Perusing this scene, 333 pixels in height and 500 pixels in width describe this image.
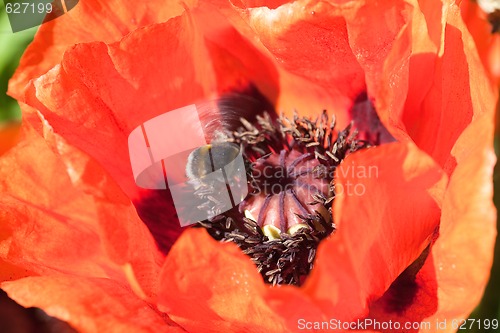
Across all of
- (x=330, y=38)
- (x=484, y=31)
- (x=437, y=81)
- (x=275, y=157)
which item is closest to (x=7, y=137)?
(x=275, y=157)

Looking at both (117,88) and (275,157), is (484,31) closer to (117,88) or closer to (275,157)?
(275,157)

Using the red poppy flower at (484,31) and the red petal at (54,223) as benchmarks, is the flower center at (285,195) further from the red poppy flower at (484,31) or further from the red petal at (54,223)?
the red poppy flower at (484,31)

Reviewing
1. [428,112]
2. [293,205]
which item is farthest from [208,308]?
[428,112]

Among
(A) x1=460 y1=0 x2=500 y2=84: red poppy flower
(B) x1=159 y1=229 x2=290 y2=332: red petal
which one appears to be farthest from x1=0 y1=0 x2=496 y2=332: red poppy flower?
(A) x1=460 y1=0 x2=500 y2=84: red poppy flower

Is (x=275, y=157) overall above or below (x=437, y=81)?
below

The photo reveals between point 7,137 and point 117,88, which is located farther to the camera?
point 7,137

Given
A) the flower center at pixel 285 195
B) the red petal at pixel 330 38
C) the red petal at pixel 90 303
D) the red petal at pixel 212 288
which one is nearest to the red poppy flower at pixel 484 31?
the red petal at pixel 330 38

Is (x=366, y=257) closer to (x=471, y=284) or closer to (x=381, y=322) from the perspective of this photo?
(x=471, y=284)
